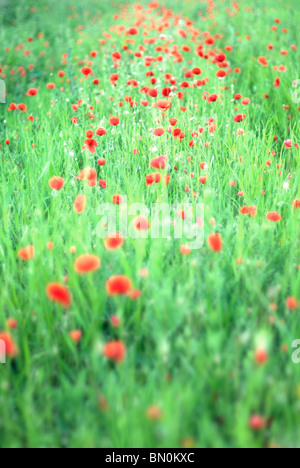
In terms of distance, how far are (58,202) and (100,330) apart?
86 centimetres

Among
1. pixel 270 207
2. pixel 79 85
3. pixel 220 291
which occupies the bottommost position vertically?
pixel 220 291

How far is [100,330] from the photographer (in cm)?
160

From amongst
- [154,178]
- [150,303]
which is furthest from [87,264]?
[154,178]

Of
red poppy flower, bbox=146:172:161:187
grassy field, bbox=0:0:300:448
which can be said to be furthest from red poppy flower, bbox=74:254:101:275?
red poppy flower, bbox=146:172:161:187

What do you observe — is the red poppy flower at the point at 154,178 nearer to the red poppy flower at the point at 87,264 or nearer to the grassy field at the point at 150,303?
the grassy field at the point at 150,303

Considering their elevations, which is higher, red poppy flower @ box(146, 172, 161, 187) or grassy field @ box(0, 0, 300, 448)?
red poppy flower @ box(146, 172, 161, 187)

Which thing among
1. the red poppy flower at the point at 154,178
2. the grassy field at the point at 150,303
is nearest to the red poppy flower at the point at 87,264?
the grassy field at the point at 150,303

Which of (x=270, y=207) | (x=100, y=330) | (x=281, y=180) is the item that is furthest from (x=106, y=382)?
(x=281, y=180)

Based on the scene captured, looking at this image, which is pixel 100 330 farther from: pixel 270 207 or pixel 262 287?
pixel 270 207

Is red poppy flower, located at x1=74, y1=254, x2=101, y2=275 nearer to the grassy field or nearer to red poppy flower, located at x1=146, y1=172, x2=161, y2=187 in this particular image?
the grassy field

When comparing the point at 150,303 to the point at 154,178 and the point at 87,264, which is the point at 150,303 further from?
the point at 154,178

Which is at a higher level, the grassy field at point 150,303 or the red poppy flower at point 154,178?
the red poppy flower at point 154,178

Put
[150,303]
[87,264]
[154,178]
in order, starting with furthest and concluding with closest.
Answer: [154,178]
[150,303]
[87,264]

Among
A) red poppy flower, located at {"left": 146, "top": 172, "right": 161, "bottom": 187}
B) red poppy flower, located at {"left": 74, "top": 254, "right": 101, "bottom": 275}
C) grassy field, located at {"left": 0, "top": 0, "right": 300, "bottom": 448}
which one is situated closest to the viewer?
grassy field, located at {"left": 0, "top": 0, "right": 300, "bottom": 448}
